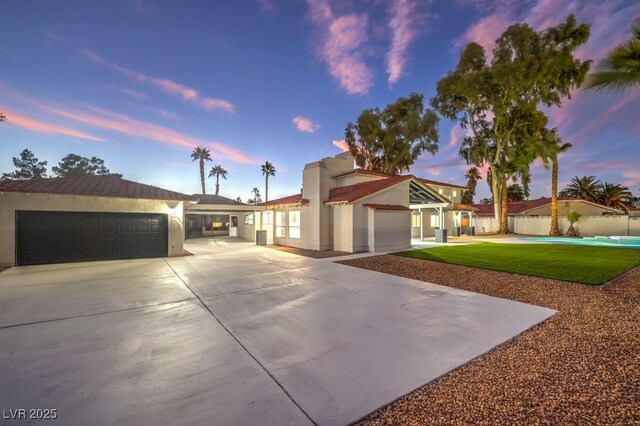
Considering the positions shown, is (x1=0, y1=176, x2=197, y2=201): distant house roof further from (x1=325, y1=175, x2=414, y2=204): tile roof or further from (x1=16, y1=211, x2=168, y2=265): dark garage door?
(x1=325, y1=175, x2=414, y2=204): tile roof

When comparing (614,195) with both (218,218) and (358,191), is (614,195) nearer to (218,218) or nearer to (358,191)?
(358,191)

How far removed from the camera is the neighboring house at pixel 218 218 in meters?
21.7

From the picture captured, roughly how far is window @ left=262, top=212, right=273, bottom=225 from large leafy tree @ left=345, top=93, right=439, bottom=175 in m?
19.4

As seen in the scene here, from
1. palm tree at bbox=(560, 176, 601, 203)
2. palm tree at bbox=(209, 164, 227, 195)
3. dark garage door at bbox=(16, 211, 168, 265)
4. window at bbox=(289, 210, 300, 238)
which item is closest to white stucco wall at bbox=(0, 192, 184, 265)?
dark garage door at bbox=(16, 211, 168, 265)

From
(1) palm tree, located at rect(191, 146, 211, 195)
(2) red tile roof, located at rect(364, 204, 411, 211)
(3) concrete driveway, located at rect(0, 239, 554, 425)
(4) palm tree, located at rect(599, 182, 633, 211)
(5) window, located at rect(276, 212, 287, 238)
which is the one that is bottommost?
(3) concrete driveway, located at rect(0, 239, 554, 425)

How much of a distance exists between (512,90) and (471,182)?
25338mm

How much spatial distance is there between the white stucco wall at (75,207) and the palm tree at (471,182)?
47.3 metres

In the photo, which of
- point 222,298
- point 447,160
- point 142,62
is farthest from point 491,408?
point 447,160

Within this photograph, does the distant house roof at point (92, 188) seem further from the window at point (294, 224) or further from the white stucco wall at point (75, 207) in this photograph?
the window at point (294, 224)

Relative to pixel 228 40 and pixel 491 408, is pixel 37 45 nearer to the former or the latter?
pixel 228 40

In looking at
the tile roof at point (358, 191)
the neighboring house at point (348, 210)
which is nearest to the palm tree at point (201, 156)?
the neighboring house at point (348, 210)

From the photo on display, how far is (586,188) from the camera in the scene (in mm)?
35875

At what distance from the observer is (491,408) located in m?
2.58

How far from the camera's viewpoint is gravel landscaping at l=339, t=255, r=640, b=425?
2.47m
